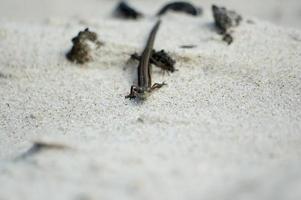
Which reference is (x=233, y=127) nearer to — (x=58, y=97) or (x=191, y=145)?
(x=191, y=145)

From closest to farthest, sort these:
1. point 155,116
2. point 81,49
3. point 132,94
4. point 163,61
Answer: point 155,116 < point 132,94 < point 163,61 < point 81,49

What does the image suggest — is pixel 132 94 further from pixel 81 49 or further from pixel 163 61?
pixel 81 49

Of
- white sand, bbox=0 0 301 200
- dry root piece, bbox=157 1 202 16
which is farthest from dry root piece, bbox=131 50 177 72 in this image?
dry root piece, bbox=157 1 202 16

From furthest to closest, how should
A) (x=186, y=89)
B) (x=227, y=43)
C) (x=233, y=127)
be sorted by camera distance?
(x=227, y=43) < (x=186, y=89) < (x=233, y=127)

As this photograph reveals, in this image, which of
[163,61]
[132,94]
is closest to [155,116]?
[132,94]

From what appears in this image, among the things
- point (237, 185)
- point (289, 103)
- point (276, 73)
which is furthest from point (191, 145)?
point (276, 73)

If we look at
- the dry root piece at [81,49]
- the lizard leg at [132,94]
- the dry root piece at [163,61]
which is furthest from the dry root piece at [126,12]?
the lizard leg at [132,94]

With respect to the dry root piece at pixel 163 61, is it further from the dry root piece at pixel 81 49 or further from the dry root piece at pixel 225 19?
the dry root piece at pixel 225 19
